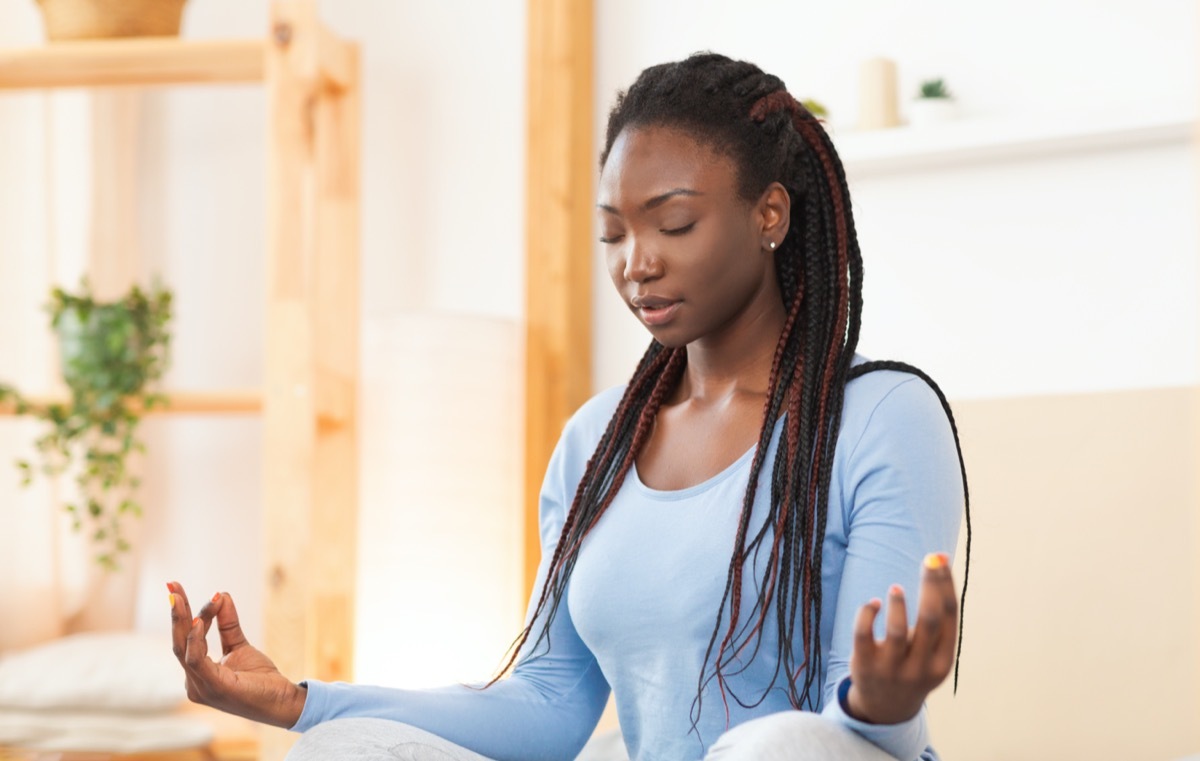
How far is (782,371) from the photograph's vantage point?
1.28 meters

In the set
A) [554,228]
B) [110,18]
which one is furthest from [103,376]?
[554,228]

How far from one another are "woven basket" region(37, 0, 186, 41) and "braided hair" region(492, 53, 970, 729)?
1.47 metres

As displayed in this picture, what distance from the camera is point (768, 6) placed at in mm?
2309

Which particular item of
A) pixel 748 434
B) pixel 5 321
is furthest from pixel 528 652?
pixel 5 321

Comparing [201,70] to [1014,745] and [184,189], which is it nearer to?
[184,189]

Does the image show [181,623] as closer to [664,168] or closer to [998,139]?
[664,168]

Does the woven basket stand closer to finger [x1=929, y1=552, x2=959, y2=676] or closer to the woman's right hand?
the woman's right hand

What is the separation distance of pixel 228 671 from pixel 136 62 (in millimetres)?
1660

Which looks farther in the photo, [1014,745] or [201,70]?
[201,70]

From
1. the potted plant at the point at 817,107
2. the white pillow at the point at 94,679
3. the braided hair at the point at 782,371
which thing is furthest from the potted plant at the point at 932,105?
the white pillow at the point at 94,679

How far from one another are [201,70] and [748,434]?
157cm

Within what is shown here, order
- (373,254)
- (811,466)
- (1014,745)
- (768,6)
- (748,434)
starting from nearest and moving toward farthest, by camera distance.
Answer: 1. (811,466)
2. (748,434)
3. (1014,745)
4. (768,6)
5. (373,254)

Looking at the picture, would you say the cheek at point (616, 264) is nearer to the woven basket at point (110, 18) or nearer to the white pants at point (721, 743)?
the white pants at point (721, 743)

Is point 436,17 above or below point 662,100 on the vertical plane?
above
